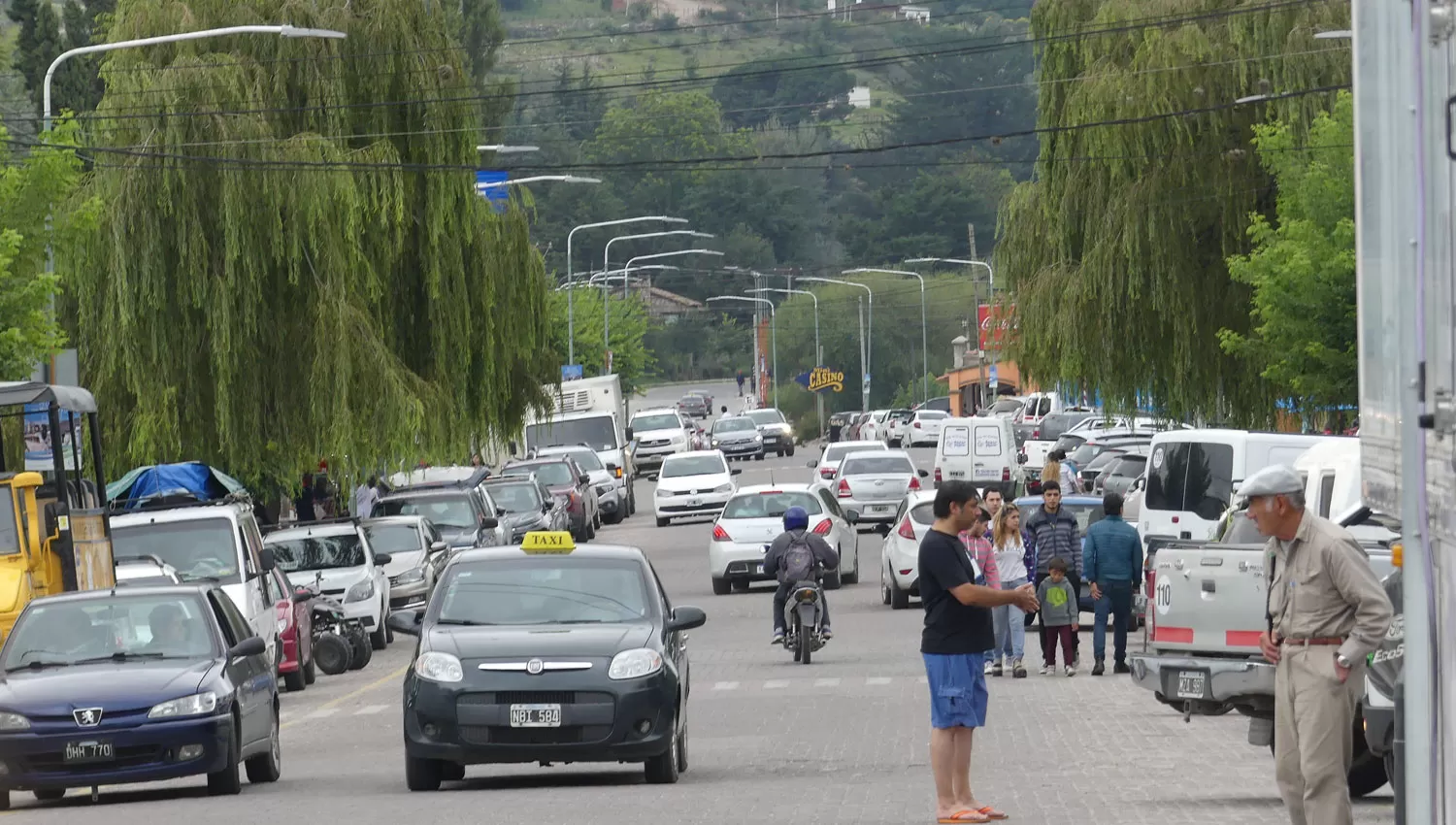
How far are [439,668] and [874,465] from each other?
31767 millimetres

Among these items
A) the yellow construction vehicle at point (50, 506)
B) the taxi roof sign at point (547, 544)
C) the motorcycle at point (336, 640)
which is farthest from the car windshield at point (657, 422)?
the taxi roof sign at point (547, 544)

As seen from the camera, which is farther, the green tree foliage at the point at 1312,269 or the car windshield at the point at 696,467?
the car windshield at the point at 696,467

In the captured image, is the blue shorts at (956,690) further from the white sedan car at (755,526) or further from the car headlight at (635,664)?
the white sedan car at (755,526)

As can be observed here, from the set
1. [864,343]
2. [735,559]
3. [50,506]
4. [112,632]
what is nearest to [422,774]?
[112,632]

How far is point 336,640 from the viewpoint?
26.8 metres

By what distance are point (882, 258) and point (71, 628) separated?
160 metres

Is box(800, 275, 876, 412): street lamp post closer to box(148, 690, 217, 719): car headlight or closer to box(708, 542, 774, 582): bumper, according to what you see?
box(708, 542, 774, 582): bumper

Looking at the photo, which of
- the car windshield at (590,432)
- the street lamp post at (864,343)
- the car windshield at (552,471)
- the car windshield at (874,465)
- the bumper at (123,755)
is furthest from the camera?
the street lamp post at (864,343)

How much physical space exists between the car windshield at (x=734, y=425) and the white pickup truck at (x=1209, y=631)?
228ft

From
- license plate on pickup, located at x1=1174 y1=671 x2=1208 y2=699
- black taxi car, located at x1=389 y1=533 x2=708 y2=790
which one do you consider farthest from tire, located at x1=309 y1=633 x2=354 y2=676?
license plate on pickup, located at x1=1174 y1=671 x2=1208 y2=699

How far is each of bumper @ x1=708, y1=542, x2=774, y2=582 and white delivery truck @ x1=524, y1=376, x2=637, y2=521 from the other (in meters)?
17.1

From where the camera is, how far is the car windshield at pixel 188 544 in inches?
964

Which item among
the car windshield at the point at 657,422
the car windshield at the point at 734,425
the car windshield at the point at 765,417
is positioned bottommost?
the car windshield at the point at 765,417

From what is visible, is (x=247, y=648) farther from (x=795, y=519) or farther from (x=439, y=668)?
(x=795, y=519)
